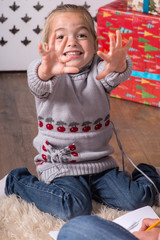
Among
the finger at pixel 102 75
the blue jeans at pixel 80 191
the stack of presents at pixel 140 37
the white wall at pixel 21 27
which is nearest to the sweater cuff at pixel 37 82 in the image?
the finger at pixel 102 75

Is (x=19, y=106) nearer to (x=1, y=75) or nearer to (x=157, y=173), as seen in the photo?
(x=1, y=75)

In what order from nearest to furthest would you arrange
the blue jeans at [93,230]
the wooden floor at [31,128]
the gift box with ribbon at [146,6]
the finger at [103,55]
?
the blue jeans at [93,230] < the finger at [103,55] < the wooden floor at [31,128] < the gift box with ribbon at [146,6]

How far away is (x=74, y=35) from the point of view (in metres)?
1.21

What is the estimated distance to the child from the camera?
121 cm

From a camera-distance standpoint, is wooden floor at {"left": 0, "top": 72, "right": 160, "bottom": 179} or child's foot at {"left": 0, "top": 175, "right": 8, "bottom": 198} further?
wooden floor at {"left": 0, "top": 72, "right": 160, "bottom": 179}

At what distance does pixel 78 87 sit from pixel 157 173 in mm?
407

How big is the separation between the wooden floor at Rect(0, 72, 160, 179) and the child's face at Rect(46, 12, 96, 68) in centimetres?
46

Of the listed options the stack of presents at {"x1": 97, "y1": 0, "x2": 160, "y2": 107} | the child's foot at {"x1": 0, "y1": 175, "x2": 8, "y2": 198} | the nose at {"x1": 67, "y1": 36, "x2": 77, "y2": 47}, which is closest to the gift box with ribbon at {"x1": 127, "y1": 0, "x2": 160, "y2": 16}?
the stack of presents at {"x1": 97, "y1": 0, "x2": 160, "y2": 107}

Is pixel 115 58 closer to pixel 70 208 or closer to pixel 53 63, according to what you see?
pixel 53 63

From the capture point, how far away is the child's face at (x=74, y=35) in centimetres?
121

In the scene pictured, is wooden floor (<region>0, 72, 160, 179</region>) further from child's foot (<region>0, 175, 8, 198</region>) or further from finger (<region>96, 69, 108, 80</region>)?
finger (<region>96, 69, 108, 80</region>)

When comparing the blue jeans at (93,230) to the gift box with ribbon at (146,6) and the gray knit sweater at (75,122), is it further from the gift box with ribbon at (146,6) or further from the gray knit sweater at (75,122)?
the gift box with ribbon at (146,6)

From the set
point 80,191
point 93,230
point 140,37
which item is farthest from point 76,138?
point 140,37

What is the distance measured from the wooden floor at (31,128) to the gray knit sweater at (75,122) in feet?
0.77
